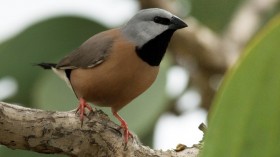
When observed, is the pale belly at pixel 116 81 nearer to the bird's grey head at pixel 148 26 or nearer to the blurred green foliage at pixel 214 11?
the bird's grey head at pixel 148 26

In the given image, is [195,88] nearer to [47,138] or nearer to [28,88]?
[28,88]

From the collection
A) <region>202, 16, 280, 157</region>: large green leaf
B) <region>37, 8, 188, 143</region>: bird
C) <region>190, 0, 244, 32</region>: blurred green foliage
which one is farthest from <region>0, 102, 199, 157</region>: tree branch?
<region>190, 0, 244, 32</region>: blurred green foliage

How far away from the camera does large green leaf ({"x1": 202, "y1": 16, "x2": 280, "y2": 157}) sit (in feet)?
1.73

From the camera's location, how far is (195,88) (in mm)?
3996

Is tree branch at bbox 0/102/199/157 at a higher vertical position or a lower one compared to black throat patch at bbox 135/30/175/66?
lower

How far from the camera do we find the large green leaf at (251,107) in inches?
20.8

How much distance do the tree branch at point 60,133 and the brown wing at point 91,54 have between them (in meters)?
0.39

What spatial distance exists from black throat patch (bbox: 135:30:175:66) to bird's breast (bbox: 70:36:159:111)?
22mm

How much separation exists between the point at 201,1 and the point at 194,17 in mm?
221

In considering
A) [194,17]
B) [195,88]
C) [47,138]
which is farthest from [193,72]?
[47,138]

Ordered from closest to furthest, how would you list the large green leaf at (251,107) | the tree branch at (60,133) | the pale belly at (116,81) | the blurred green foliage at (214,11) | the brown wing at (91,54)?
1. the large green leaf at (251,107)
2. the tree branch at (60,133)
3. the pale belly at (116,81)
4. the brown wing at (91,54)
5. the blurred green foliage at (214,11)

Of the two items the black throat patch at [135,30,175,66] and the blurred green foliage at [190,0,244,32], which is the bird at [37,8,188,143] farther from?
the blurred green foliage at [190,0,244,32]

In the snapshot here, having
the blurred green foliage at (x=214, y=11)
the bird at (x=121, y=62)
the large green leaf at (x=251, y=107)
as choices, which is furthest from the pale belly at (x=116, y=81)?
the blurred green foliage at (x=214, y=11)

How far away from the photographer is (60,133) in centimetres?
162
